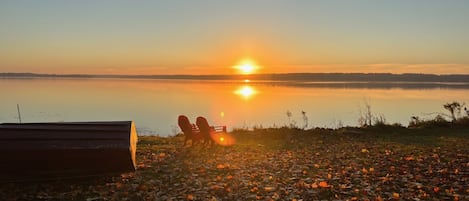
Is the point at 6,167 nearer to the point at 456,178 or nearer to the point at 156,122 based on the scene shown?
the point at 456,178

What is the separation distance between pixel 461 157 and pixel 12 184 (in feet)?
33.8

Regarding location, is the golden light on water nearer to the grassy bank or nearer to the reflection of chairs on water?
the reflection of chairs on water

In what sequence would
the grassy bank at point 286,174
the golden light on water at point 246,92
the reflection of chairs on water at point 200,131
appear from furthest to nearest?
the golden light on water at point 246,92
the reflection of chairs on water at point 200,131
the grassy bank at point 286,174

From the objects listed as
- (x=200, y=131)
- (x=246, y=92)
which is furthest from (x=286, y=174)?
(x=246, y=92)

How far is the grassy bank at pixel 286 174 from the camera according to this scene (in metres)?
7.43

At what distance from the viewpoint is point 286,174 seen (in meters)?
9.08

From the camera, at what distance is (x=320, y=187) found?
786cm

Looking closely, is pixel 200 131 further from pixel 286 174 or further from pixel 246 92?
pixel 246 92

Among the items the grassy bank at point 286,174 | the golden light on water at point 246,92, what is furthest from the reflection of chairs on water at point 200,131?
the golden light on water at point 246,92

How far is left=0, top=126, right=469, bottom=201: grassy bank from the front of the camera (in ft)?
24.4

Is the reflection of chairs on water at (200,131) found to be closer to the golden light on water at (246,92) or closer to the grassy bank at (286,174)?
the grassy bank at (286,174)

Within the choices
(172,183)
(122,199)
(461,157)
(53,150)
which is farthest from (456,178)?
(53,150)

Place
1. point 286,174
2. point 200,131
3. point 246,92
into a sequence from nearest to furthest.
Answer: point 286,174
point 200,131
point 246,92

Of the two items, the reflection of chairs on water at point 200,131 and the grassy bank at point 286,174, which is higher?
the reflection of chairs on water at point 200,131
